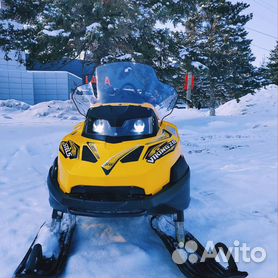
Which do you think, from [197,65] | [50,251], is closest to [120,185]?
[50,251]

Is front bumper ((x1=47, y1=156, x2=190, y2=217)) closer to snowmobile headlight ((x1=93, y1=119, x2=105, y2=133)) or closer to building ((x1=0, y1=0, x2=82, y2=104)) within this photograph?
snowmobile headlight ((x1=93, y1=119, x2=105, y2=133))

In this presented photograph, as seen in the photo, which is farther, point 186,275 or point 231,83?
point 231,83

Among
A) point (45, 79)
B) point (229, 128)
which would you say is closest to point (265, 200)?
point (229, 128)

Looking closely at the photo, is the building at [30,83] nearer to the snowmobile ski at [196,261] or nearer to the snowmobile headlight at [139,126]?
the snowmobile headlight at [139,126]

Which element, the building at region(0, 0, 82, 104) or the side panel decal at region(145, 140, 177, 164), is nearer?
the side panel decal at region(145, 140, 177, 164)

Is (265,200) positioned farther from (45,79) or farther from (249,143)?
(45,79)

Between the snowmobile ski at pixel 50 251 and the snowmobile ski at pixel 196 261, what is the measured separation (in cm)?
85

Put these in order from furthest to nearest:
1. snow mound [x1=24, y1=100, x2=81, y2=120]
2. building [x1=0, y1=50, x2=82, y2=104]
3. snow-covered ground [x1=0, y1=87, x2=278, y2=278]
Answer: building [x1=0, y1=50, x2=82, y2=104], snow mound [x1=24, y1=100, x2=81, y2=120], snow-covered ground [x1=0, y1=87, x2=278, y2=278]

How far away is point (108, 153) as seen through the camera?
2.31 metres

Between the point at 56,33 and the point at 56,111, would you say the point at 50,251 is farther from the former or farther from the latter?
the point at 56,111

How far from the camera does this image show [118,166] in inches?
88.3

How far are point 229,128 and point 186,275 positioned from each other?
32.5 feet

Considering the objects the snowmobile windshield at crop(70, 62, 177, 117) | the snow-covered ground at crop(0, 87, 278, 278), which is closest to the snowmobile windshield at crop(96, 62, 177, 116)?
the snowmobile windshield at crop(70, 62, 177, 117)

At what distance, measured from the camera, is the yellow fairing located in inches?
87.0
